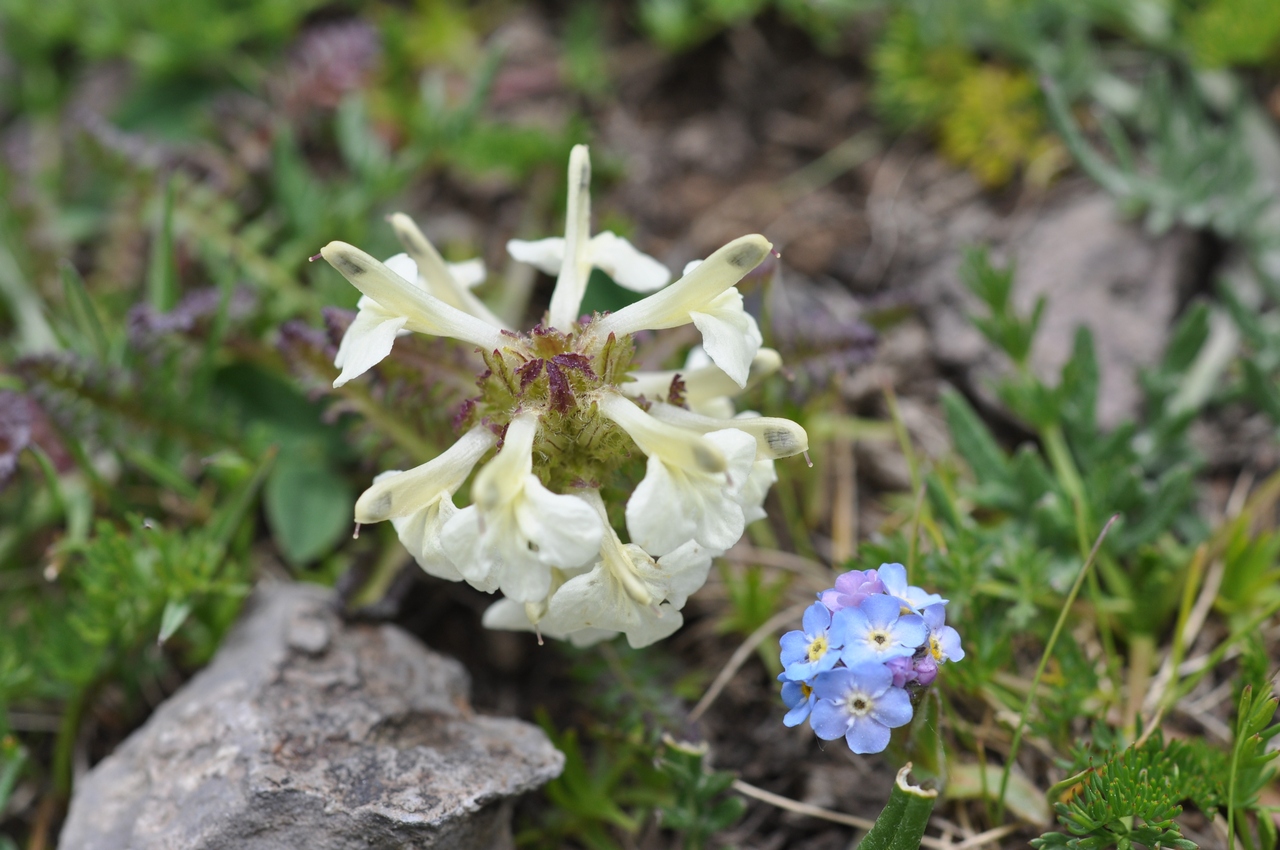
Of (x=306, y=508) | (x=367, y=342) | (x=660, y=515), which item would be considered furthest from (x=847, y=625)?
(x=306, y=508)

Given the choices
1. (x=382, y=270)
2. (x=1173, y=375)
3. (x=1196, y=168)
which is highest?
(x=382, y=270)

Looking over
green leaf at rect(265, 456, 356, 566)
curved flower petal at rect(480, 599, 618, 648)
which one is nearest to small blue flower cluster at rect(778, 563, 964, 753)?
curved flower petal at rect(480, 599, 618, 648)

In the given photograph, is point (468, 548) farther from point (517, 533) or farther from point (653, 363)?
point (653, 363)

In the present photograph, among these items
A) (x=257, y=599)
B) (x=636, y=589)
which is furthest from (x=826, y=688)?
(x=257, y=599)

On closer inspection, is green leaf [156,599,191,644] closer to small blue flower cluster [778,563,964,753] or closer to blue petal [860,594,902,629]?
small blue flower cluster [778,563,964,753]

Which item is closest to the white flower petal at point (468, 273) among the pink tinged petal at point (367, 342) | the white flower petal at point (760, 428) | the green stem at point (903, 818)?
the pink tinged petal at point (367, 342)

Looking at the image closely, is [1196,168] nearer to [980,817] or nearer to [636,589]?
[980,817]
